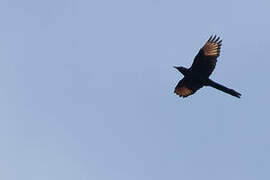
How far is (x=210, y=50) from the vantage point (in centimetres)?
2306

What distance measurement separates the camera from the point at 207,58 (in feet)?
75.3

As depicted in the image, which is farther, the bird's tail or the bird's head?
the bird's head

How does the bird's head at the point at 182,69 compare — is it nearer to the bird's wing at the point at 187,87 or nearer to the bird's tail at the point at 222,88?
the bird's wing at the point at 187,87

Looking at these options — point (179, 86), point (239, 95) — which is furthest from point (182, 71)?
point (239, 95)

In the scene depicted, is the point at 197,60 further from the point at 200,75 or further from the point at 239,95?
the point at 239,95

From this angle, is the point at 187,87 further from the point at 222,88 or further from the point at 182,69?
the point at 222,88

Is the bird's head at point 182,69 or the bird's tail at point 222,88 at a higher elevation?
the bird's head at point 182,69

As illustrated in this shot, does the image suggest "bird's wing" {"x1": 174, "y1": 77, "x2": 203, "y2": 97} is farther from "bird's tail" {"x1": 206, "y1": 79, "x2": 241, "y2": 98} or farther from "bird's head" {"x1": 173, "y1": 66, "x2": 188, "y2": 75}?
"bird's tail" {"x1": 206, "y1": 79, "x2": 241, "y2": 98}

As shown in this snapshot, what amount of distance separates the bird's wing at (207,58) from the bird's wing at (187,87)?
537 mm

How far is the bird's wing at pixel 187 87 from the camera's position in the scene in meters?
23.4

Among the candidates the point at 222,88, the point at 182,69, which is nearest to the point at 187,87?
the point at 182,69

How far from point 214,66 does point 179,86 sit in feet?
5.79

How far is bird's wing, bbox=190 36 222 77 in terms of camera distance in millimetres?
22938

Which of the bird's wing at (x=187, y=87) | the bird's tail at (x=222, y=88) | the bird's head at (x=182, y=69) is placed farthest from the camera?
the bird's head at (x=182, y=69)
